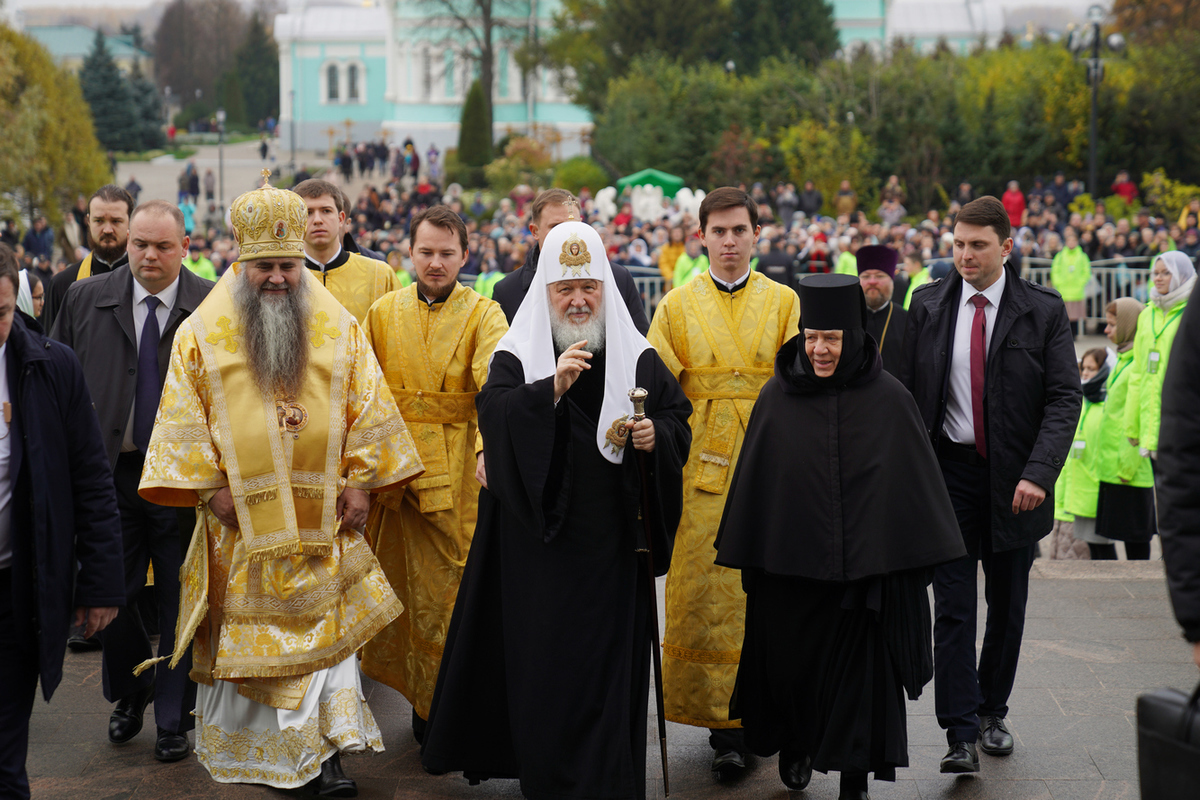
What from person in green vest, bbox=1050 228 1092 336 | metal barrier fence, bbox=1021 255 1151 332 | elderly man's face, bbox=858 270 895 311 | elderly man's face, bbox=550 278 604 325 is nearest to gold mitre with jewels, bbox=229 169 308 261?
elderly man's face, bbox=550 278 604 325

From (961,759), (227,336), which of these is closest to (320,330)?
(227,336)

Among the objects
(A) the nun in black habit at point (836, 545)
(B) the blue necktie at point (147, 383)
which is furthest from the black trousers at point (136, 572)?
(A) the nun in black habit at point (836, 545)

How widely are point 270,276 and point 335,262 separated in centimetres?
179

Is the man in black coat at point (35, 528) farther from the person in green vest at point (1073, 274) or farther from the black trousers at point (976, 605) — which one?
the person in green vest at point (1073, 274)

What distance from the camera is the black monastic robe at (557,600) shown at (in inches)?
173

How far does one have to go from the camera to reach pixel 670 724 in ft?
18.4

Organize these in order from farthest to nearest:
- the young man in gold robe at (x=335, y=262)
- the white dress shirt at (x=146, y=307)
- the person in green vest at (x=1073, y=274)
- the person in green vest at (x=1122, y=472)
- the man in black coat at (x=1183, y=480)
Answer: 1. the person in green vest at (x=1073, y=274)
2. the person in green vest at (x=1122, y=472)
3. the young man in gold robe at (x=335, y=262)
4. the white dress shirt at (x=146, y=307)
5. the man in black coat at (x=1183, y=480)

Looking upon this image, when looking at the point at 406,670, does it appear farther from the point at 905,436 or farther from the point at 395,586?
the point at 905,436

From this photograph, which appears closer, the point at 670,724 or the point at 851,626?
the point at 851,626

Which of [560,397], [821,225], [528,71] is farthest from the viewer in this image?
[528,71]

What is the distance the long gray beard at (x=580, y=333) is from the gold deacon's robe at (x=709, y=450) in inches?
31.3

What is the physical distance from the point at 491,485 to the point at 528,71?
57.0 m

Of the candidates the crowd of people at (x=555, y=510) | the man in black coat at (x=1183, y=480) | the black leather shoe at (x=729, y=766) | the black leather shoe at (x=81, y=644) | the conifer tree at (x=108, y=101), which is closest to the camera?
the man in black coat at (x=1183, y=480)

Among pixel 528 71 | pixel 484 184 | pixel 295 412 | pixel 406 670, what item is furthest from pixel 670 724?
pixel 528 71
